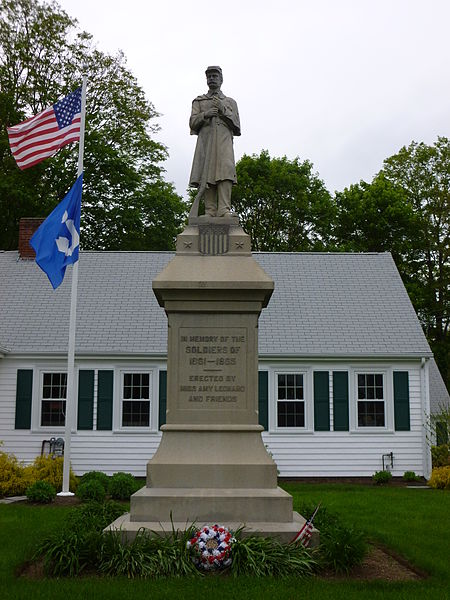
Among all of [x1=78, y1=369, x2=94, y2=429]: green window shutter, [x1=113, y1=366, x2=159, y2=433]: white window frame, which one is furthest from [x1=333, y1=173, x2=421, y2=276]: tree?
[x1=78, y1=369, x2=94, y2=429]: green window shutter

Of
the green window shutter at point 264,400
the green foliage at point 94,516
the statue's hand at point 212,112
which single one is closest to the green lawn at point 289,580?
the green foliage at point 94,516

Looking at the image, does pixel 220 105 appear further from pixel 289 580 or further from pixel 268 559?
pixel 289 580

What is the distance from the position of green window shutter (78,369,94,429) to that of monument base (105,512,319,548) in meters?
11.6

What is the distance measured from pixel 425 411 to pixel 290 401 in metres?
3.51

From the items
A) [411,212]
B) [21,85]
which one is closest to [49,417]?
[21,85]

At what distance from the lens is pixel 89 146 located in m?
30.8

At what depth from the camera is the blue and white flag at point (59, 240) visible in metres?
14.3

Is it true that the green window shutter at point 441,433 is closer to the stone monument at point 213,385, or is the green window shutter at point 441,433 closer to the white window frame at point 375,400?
the white window frame at point 375,400

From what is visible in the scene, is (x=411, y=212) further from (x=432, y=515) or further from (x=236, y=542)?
(x=236, y=542)

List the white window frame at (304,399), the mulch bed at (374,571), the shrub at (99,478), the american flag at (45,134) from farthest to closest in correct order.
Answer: the white window frame at (304,399)
the american flag at (45,134)
the shrub at (99,478)
the mulch bed at (374,571)

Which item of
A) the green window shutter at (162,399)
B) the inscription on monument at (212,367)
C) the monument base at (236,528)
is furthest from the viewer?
the green window shutter at (162,399)

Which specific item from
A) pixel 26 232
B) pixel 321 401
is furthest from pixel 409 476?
pixel 26 232

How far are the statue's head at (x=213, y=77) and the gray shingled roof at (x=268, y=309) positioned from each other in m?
10.8

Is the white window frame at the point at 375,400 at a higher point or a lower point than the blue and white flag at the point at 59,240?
lower
